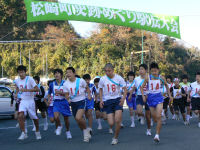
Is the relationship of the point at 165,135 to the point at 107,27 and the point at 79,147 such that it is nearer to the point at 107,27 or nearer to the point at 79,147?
the point at 79,147

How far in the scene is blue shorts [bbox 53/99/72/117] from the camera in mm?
8586

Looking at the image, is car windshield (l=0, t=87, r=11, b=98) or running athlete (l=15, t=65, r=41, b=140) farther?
car windshield (l=0, t=87, r=11, b=98)

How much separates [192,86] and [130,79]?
7.85 feet

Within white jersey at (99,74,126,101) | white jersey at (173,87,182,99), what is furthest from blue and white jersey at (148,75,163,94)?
white jersey at (173,87,182,99)

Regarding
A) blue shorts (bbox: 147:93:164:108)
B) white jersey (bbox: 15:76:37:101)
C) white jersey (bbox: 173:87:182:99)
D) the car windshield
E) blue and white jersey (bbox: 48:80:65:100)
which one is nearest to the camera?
blue shorts (bbox: 147:93:164:108)

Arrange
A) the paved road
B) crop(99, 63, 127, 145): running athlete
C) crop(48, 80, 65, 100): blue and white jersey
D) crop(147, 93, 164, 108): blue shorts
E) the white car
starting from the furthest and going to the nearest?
1. the white car
2. crop(48, 80, 65, 100): blue and white jersey
3. crop(147, 93, 164, 108): blue shorts
4. crop(99, 63, 127, 145): running athlete
5. the paved road

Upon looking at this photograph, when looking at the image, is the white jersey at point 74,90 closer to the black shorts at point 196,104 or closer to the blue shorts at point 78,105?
the blue shorts at point 78,105

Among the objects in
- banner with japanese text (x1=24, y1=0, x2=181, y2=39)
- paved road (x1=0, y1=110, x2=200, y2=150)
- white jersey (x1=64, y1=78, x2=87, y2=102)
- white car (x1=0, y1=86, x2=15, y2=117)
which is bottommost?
paved road (x1=0, y1=110, x2=200, y2=150)

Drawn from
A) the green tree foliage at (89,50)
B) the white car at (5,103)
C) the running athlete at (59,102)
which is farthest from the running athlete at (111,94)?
the green tree foliage at (89,50)

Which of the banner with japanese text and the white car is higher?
the banner with japanese text

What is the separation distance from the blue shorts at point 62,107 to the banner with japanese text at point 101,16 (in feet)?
33.1

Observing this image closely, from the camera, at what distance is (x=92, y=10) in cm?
1908

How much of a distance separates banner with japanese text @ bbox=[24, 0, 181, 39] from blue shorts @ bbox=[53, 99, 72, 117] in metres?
10.1

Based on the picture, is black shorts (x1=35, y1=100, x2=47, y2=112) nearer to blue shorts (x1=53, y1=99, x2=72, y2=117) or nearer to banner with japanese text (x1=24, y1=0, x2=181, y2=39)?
blue shorts (x1=53, y1=99, x2=72, y2=117)
